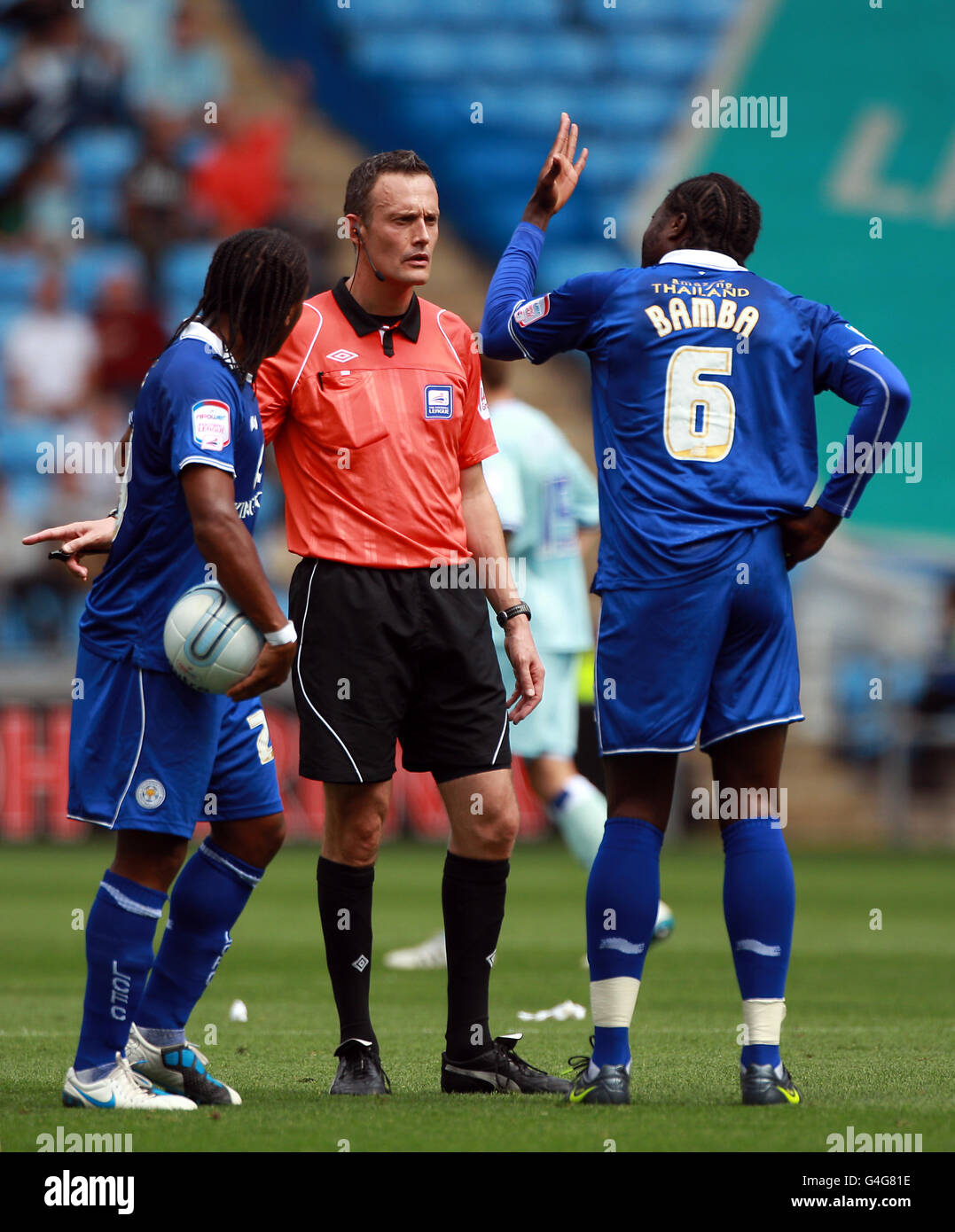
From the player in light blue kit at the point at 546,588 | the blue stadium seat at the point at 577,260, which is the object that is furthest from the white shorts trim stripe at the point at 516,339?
the blue stadium seat at the point at 577,260

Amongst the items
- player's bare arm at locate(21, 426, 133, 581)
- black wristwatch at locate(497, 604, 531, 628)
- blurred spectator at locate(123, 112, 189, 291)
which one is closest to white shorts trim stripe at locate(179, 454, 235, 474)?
player's bare arm at locate(21, 426, 133, 581)

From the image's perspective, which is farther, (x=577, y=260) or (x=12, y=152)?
(x=577, y=260)

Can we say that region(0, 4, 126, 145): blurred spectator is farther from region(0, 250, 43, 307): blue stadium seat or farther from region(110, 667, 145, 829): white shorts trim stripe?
region(110, 667, 145, 829): white shorts trim stripe

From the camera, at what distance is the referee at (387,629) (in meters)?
4.45

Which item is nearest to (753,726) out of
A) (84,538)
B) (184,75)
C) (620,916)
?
(620,916)

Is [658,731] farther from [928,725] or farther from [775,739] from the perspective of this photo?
[928,725]

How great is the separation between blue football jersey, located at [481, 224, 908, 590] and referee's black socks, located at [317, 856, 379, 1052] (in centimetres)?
94

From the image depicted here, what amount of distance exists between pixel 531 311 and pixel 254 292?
24.5 inches

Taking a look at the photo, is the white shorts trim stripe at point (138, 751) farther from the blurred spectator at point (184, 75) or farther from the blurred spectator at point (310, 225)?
the blurred spectator at point (184, 75)

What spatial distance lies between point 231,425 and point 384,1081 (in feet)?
5.12

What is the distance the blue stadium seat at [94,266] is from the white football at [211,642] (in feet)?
46.0

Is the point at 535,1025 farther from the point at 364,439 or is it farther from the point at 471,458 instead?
the point at 364,439

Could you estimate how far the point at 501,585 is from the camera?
4.72 m

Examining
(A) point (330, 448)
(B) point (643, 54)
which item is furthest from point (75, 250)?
(A) point (330, 448)
